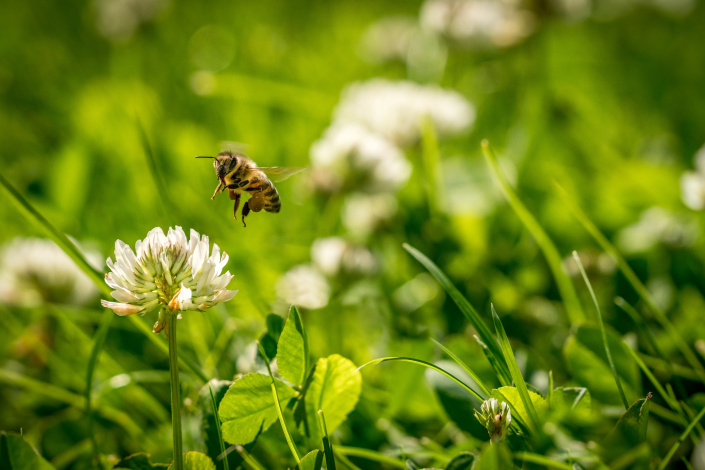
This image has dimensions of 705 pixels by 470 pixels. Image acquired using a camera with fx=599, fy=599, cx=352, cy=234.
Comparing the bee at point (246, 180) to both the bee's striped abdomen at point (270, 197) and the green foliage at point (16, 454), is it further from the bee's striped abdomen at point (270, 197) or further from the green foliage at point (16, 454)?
the green foliage at point (16, 454)

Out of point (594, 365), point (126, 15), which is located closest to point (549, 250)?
point (594, 365)

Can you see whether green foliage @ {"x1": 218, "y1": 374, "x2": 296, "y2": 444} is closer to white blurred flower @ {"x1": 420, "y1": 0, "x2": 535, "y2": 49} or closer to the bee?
the bee

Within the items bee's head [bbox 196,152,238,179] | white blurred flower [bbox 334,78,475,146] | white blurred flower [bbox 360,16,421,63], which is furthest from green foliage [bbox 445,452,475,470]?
white blurred flower [bbox 360,16,421,63]

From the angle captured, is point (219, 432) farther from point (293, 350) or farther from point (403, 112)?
point (403, 112)

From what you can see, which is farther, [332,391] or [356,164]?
[356,164]

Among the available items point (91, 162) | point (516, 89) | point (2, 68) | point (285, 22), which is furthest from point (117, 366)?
point (285, 22)

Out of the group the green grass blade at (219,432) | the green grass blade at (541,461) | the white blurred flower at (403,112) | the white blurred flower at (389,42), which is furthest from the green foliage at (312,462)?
the white blurred flower at (389,42)

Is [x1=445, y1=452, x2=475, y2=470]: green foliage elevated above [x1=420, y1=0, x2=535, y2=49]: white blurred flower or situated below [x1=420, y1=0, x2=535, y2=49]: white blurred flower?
below
